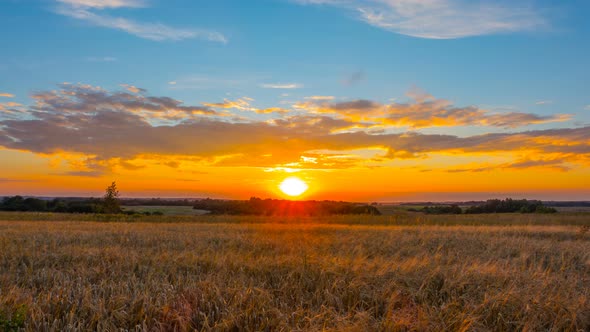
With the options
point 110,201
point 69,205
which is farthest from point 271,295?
point 69,205

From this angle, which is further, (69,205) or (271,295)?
(69,205)

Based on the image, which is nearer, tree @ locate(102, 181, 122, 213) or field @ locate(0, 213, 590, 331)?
field @ locate(0, 213, 590, 331)

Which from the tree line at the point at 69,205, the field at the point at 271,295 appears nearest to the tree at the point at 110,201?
the tree line at the point at 69,205

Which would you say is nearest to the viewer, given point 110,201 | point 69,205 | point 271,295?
point 271,295

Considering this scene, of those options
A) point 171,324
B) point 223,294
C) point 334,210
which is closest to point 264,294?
point 223,294

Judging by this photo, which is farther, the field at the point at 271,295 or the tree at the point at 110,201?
the tree at the point at 110,201

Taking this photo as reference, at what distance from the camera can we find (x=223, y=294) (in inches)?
221

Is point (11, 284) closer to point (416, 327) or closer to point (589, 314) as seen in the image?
point (416, 327)

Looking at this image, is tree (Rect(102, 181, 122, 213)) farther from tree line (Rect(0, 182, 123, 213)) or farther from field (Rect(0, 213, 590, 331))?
field (Rect(0, 213, 590, 331))

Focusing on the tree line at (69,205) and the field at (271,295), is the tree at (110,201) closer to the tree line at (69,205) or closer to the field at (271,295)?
the tree line at (69,205)

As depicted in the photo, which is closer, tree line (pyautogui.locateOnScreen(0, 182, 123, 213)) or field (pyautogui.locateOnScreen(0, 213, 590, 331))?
field (pyautogui.locateOnScreen(0, 213, 590, 331))

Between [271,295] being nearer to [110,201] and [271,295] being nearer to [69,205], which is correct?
[110,201]

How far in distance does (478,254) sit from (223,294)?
29.1 ft

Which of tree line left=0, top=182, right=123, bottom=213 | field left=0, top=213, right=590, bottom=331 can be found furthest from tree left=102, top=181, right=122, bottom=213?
field left=0, top=213, right=590, bottom=331
